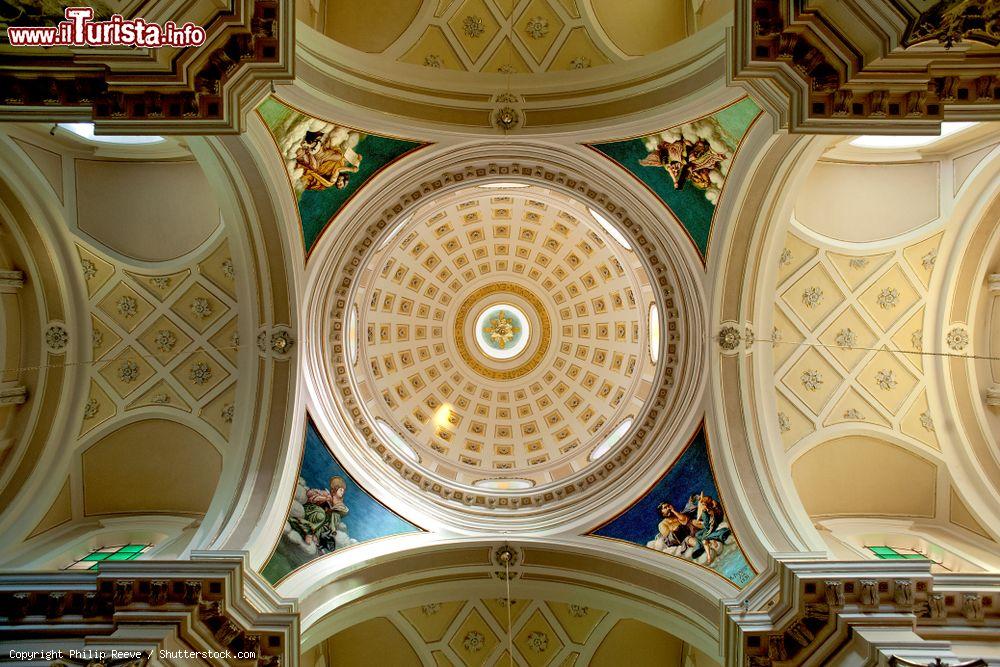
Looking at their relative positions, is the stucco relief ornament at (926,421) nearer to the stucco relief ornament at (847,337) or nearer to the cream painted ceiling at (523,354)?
the stucco relief ornament at (847,337)

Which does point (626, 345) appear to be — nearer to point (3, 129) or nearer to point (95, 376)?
point (95, 376)

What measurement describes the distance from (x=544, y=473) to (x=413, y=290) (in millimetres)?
8524

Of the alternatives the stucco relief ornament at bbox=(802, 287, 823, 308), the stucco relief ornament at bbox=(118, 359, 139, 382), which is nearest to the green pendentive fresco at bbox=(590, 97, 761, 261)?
the stucco relief ornament at bbox=(802, 287, 823, 308)

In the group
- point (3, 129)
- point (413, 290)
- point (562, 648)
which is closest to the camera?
point (3, 129)

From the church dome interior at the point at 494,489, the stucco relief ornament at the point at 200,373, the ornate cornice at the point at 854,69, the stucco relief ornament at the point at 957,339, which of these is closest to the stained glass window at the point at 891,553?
the church dome interior at the point at 494,489

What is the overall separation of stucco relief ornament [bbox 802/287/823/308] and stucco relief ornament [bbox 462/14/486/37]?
31.2ft

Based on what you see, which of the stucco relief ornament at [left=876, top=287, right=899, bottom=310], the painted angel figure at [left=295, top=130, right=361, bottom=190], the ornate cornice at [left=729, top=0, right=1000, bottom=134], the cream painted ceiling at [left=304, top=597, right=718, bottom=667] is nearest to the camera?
the ornate cornice at [left=729, top=0, right=1000, bottom=134]

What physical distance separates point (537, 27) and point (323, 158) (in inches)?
216

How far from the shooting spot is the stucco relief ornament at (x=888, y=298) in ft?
48.0

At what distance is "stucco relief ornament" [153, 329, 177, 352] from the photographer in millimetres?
15086

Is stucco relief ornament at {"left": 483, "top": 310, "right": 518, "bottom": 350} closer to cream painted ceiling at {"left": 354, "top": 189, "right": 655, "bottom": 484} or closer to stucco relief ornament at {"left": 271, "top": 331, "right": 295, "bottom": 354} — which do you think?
cream painted ceiling at {"left": 354, "top": 189, "right": 655, "bottom": 484}

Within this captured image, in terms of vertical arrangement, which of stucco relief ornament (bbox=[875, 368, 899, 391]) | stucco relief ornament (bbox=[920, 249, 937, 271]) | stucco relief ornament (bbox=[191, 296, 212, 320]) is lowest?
stucco relief ornament (bbox=[875, 368, 899, 391])

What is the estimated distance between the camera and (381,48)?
44.8 feet

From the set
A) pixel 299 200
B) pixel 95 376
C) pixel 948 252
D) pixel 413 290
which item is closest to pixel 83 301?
pixel 95 376
